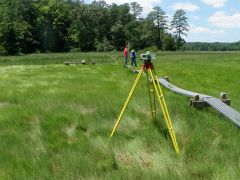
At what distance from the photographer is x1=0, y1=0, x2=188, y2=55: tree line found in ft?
306

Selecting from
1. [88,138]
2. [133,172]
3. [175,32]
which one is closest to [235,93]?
[88,138]

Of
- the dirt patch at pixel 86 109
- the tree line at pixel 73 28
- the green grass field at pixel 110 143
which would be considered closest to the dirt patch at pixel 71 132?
the green grass field at pixel 110 143

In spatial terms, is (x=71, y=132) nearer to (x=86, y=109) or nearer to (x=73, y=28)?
(x=86, y=109)

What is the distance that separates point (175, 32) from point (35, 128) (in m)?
120

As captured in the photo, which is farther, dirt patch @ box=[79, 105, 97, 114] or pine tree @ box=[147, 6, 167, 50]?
pine tree @ box=[147, 6, 167, 50]

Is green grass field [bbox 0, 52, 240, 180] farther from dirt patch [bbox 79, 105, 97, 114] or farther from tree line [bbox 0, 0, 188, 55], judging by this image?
tree line [bbox 0, 0, 188, 55]

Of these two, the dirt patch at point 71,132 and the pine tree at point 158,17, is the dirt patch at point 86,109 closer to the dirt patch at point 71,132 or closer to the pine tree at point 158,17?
the dirt patch at point 71,132

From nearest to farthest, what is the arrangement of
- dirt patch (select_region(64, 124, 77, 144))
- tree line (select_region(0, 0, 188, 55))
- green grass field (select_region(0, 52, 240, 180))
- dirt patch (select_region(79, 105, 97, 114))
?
green grass field (select_region(0, 52, 240, 180)) < dirt patch (select_region(64, 124, 77, 144)) < dirt patch (select_region(79, 105, 97, 114)) < tree line (select_region(0, 0, 188, 55))

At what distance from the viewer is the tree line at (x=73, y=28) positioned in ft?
306

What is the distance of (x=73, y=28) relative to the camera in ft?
339

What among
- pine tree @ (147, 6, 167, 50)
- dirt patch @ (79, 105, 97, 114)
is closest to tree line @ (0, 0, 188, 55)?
pine tree @ (147, 6, 167, 50)

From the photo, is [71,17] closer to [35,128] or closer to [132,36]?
[132,36]

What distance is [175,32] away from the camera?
125 m

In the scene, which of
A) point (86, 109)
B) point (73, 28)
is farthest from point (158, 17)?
point (86, 109)
